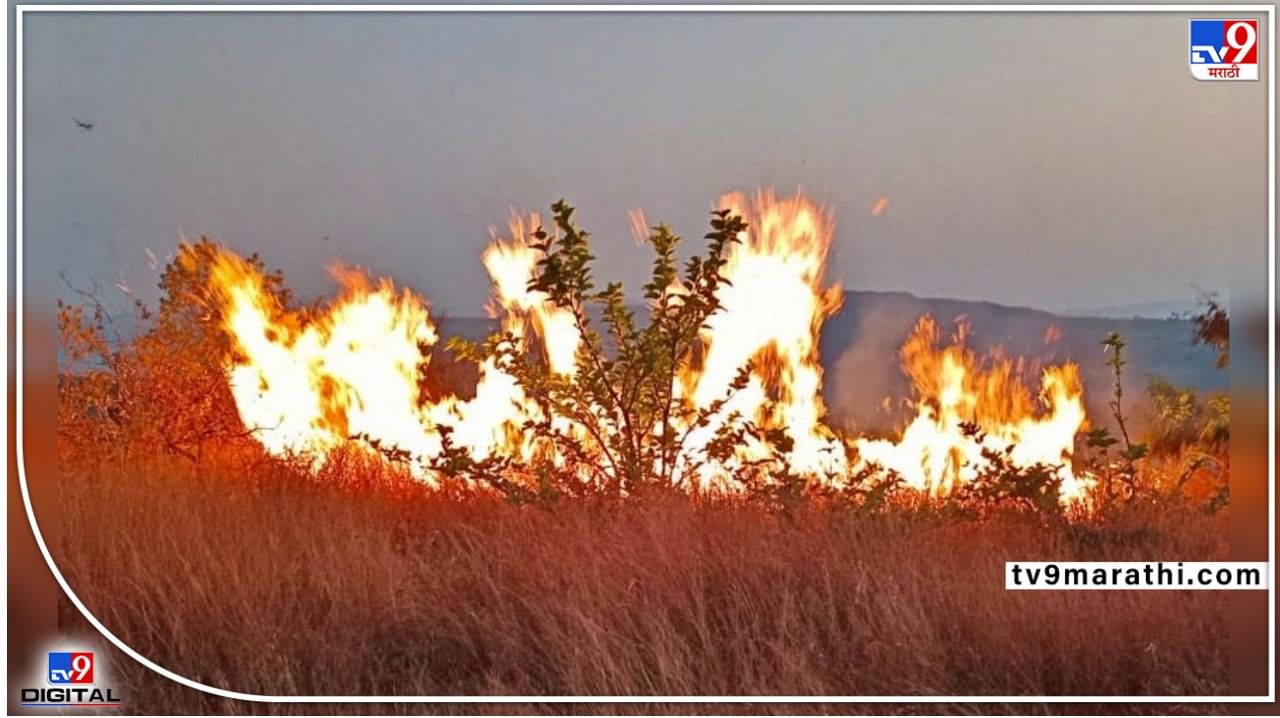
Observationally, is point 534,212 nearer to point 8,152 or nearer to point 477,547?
point 477,547

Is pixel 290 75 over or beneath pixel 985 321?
→ over

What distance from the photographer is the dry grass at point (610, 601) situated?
3938mm

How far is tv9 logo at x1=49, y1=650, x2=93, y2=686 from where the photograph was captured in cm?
404

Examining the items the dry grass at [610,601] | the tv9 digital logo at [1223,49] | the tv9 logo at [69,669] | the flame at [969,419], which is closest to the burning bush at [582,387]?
the flame at [969,419]

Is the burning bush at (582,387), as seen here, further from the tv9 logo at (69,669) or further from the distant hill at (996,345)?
the tv9 logo at (69,669)

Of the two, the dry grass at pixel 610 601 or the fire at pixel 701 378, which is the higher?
the fire at pixel 701 378

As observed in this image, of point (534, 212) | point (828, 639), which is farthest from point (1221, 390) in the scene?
point (534, 212)

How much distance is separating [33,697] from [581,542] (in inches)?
66.8

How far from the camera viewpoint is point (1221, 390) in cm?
391

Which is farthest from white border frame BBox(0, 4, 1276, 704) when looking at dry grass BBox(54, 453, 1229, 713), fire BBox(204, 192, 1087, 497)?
fire BBox(204, 192, 1087, 497)

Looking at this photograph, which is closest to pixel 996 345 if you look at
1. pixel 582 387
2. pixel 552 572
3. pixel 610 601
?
pixel 582 387

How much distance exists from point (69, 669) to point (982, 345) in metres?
2.91

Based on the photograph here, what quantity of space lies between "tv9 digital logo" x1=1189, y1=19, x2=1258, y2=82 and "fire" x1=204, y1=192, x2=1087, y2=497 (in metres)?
0.95

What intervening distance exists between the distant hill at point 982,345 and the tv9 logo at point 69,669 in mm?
1475
